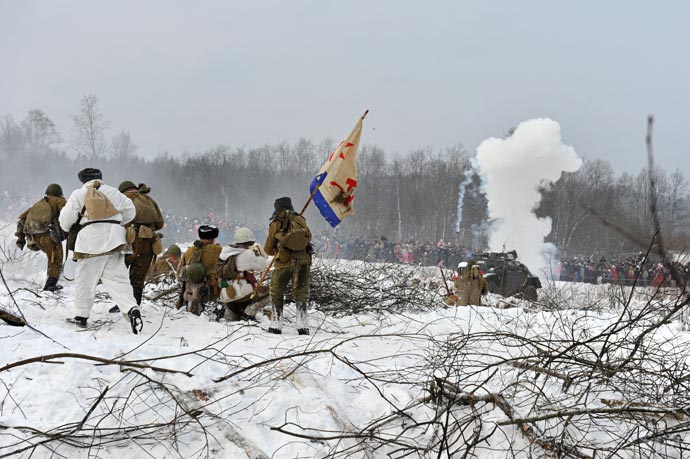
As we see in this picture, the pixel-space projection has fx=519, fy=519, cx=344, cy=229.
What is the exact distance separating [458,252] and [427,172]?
2369cm

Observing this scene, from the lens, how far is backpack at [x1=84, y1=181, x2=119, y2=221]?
17.3 feet

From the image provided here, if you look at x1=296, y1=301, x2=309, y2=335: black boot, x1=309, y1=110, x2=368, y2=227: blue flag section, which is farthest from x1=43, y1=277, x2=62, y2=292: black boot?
x1=309, y1=110, x2=368, y2=227: blue flag section

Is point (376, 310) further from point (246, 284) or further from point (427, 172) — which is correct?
point (427, 172)

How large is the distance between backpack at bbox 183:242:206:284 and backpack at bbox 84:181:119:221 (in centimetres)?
124

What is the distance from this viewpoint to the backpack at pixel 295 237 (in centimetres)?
577

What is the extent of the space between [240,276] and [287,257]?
848 millimetres

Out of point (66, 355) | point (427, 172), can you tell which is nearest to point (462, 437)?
point (66, 355)

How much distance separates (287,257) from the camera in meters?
5.84

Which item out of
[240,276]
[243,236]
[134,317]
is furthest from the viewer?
[243,236]

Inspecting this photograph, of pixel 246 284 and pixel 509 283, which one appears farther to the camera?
pixel 509 283

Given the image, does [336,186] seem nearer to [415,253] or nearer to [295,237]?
[295,237]

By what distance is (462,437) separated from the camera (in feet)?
9.37

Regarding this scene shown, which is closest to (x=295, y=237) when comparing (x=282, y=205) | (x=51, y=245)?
(x=282, y=205)

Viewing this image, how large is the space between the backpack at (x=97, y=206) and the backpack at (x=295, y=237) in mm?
1801
